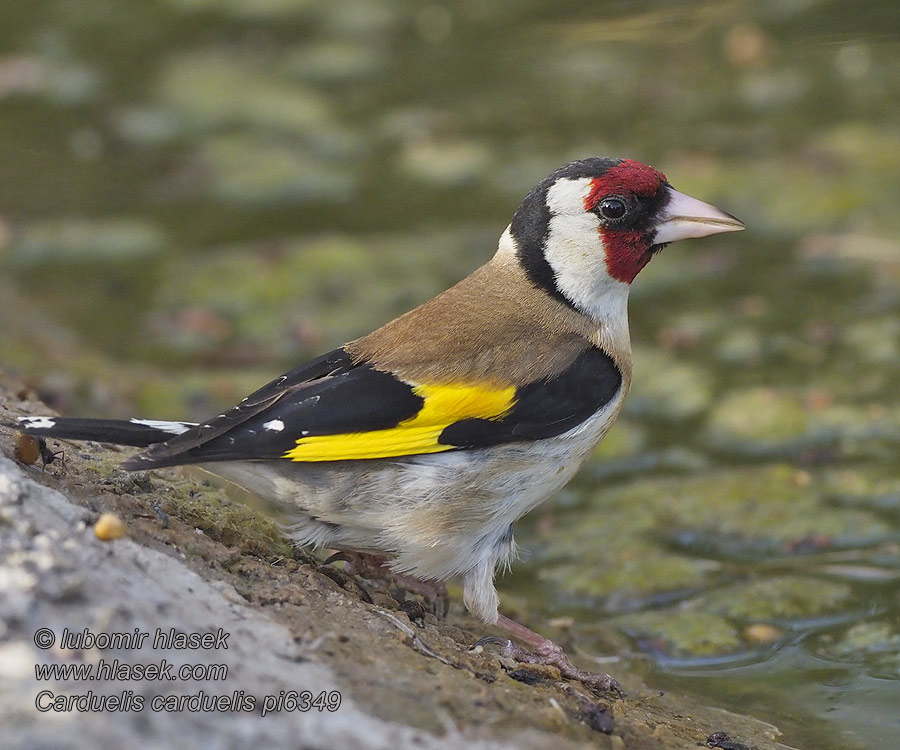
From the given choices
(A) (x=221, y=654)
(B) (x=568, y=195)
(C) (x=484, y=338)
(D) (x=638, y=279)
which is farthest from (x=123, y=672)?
(D) (x=638, y=279)

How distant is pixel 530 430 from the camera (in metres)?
3.15

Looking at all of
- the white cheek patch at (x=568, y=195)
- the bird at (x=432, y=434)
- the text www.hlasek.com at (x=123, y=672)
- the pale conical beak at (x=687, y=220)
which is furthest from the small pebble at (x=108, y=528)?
the pale conical beak at (x=687, y=220)

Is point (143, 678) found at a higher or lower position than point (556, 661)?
higher

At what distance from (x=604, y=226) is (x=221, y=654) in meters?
1.88

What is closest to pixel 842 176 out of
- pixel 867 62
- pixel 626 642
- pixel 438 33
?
pixel 867 62

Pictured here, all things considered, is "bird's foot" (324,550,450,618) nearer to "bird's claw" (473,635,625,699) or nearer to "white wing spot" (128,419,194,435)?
"bird's claw" (473,635,625,699)

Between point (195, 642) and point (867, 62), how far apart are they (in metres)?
6.03

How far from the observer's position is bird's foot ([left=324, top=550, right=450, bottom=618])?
10.8 ft

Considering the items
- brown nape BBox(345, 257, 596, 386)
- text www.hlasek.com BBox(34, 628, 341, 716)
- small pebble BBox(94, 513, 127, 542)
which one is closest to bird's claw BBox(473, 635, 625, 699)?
brown nape BBox(345, 257, 596, 386)

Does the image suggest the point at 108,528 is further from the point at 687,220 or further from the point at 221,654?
the point at 687,220

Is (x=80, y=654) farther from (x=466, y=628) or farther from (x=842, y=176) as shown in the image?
(x=842, y=176)

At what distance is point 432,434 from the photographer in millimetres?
3061

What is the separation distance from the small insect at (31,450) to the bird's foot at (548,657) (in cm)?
112

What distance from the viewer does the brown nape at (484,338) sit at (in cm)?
322
